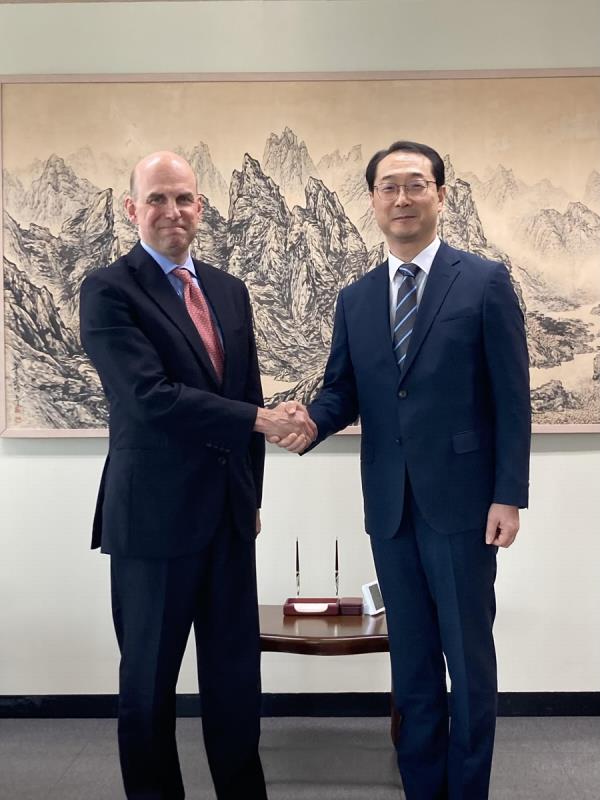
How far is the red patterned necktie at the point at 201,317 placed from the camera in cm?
221

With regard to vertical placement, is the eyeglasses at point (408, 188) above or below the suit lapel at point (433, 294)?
above

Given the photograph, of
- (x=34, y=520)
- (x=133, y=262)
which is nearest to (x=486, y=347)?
(x=133, y=262)

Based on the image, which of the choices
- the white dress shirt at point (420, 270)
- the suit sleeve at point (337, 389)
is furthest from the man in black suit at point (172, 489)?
the white dress shirt at point (420, 270)

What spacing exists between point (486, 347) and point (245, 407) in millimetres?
625

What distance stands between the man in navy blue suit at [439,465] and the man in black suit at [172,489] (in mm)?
328

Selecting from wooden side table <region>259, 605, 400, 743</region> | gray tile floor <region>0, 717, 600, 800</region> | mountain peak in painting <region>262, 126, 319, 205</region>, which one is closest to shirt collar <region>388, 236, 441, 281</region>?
mountain peak in painting <region>262, 126, 319, 205</region>

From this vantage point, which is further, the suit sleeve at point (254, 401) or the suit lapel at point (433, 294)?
the suit sleeve at point (254, 401)

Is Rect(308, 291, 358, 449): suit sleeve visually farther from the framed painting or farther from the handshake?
the framed painting

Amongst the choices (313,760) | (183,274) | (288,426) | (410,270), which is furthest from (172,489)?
(313,760)

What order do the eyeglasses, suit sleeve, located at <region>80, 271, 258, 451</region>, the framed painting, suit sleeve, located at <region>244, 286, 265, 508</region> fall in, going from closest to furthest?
suit sleeve, located at <region>80, 271, 258, 451</region>
the eyeglasses
suit sleeve, located at <region>244, 286, 265, 508</region>
the framed painting

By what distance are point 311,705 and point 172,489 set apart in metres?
1.52

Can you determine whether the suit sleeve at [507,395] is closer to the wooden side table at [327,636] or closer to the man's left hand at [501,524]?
the man's left hand at [501,524]

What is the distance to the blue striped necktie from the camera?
217 centimetres

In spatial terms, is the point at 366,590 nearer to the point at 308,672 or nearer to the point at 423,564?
the point at 308,672
